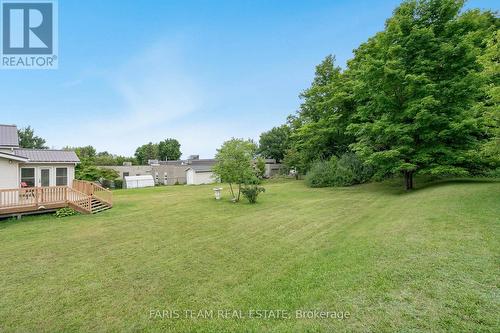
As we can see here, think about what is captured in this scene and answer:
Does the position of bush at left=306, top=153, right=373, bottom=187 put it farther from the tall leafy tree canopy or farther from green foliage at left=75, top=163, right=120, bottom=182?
green foliage at left=75, top=163, right=120, bottom=182

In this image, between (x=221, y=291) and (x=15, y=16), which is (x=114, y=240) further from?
(x=15, y=16)

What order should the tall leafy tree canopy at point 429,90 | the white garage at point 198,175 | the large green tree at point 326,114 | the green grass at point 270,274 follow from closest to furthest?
1. the green grass at point 270,274
2. the tall leafy tree canopy at point 429,90
3. the large green tree at point 326,114
4. the white garage at point 198,175

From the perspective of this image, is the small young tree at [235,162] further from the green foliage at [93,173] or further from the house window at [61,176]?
the green foliage at [93,173]

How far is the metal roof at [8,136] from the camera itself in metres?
12.2

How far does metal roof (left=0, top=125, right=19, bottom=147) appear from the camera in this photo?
479 inches

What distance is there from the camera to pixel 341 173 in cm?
2094

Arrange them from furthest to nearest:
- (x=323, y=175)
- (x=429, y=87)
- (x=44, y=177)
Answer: (x=323, y=175) → (x=44, y=177) → (x=429, y=87)

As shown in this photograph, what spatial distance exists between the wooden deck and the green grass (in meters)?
2.80

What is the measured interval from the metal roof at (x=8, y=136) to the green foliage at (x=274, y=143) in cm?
4330

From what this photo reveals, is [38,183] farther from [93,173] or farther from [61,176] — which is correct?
[93,173]

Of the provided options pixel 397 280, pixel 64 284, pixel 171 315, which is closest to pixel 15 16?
pixel 64 284

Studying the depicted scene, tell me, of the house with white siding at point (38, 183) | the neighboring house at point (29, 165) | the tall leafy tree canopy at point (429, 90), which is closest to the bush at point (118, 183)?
the neighboring house at point (29, 165)

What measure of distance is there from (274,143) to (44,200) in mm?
44564

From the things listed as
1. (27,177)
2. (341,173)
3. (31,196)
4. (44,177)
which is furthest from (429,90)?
(27,177)
